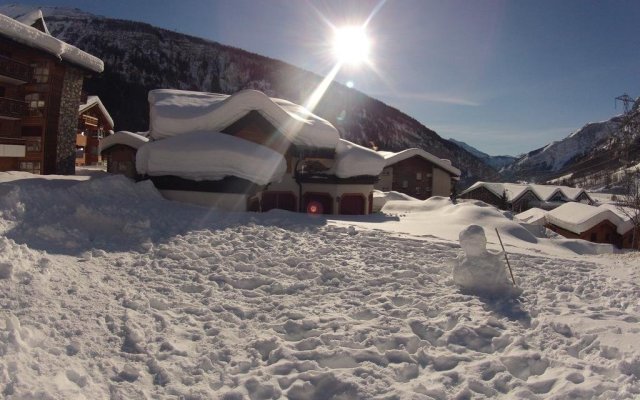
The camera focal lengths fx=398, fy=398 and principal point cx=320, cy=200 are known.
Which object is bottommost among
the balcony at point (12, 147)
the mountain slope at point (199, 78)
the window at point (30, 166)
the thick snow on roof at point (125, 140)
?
the window at point (30, 166)

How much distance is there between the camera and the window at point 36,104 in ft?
58.2

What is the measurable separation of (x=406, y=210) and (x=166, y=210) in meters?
20.3

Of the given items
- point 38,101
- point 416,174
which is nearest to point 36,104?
point 38,101

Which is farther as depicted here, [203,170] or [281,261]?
[203,170]

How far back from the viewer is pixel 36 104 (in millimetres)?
17750

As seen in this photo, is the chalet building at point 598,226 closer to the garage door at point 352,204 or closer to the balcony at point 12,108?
the garage door at point 352,204

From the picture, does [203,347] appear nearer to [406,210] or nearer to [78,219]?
[78,219]

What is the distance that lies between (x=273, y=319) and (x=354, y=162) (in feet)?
51.6

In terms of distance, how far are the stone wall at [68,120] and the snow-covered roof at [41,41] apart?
0.79 m

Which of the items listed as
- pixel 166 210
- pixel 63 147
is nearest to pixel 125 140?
pixel 63 147

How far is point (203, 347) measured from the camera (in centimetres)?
557

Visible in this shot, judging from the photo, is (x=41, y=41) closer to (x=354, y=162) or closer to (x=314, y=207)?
(x=314, y=207)

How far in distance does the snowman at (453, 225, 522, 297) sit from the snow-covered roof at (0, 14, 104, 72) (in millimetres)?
17151

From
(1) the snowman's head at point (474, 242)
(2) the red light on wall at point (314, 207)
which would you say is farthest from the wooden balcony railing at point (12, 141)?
(1) the snowman's head at point (474, 242)
